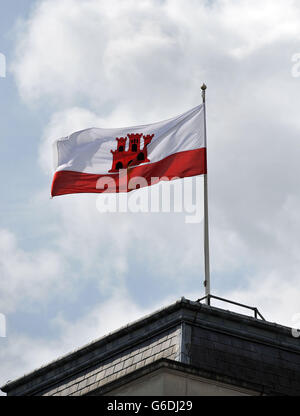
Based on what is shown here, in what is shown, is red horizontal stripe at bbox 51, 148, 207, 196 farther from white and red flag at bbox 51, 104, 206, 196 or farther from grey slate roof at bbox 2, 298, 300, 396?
grey slate roof at bbox 2, 298, 300, 396

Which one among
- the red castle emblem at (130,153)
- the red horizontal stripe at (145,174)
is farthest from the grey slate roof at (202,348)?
the red castle emblem at (130,153)

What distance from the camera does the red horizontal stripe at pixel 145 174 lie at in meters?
36.7

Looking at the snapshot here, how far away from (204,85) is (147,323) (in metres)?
11.3

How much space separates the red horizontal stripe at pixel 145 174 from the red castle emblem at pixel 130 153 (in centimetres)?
34

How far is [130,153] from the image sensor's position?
3794 centimetres

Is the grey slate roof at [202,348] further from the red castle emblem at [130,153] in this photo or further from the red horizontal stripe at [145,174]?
the red castle emblem at [130,153]

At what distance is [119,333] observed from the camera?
32938 mm

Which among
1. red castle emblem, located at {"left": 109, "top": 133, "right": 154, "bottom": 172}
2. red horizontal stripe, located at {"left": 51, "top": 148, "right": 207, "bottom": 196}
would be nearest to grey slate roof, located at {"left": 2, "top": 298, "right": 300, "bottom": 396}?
red horizontal stripe, located at {"left": 51, "top": 148, "right": 207, "bottom": 196}

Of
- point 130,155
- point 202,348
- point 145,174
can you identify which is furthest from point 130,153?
point 202,348

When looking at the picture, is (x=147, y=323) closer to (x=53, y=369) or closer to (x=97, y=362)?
(x=97, y=362)
